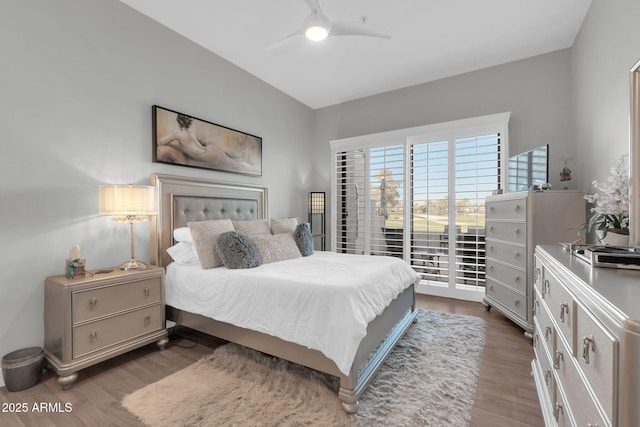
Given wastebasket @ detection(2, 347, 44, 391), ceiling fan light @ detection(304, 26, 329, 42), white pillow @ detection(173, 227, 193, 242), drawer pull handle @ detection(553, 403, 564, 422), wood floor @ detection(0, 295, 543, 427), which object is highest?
ceiling fan light @ detection(304, 26, 329, 42)

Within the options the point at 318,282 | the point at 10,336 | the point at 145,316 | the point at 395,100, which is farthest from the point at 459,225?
the point at 10,336

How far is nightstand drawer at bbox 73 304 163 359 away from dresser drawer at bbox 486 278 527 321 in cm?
321

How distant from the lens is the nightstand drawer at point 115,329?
77.7 inches

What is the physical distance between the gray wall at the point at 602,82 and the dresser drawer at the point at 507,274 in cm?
100

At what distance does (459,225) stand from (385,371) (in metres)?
2.37

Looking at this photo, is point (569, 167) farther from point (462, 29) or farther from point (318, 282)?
point (318, 282)

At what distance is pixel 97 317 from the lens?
2.05 meters

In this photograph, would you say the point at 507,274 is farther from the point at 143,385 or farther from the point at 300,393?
the point at 143,385

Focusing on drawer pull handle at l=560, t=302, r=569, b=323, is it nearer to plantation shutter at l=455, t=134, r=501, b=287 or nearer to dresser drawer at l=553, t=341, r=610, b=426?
dresser drawer at l=553, t=341, r=610, b=426

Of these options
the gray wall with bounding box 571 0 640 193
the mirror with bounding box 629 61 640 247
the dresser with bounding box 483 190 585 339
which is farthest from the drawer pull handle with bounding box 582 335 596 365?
the dresser with bounding box 483 190 585 339

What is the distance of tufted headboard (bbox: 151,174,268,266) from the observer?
9.07 ft

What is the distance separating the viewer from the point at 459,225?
12.4ft

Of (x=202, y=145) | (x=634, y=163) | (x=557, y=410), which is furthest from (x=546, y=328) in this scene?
Result: (x=202, y=145)

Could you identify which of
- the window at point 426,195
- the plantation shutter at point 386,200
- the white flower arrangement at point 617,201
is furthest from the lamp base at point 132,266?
the white flower arrangement at point 617,201
